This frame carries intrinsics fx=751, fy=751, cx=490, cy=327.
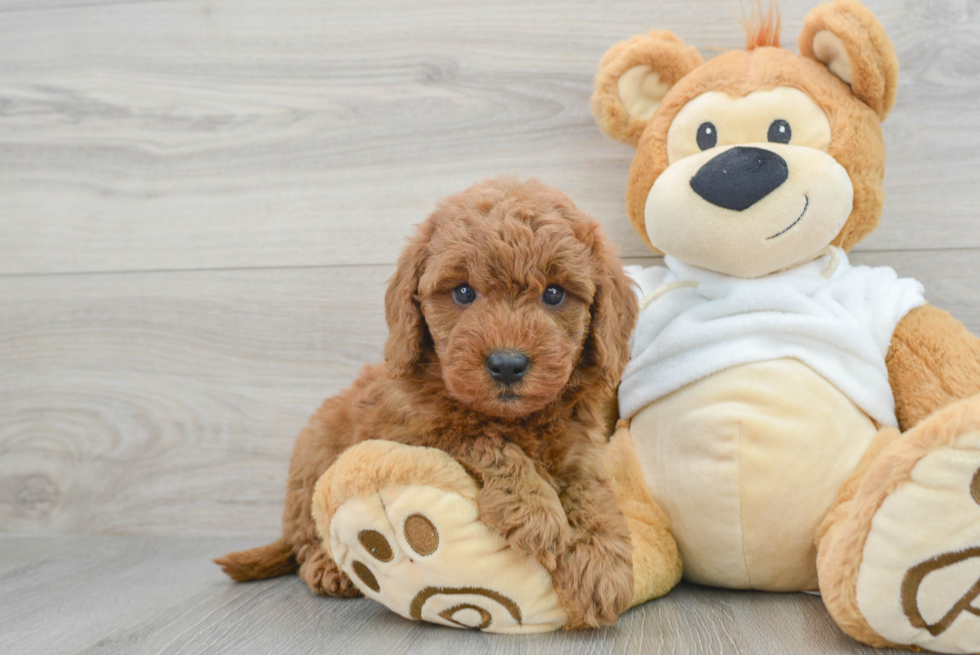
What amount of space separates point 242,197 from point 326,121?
0.26 meters

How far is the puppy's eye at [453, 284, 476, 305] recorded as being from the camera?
103 cm

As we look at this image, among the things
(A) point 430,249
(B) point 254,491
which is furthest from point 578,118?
(B) point 254,491

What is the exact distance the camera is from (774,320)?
120 cm

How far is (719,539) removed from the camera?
3.85 feet

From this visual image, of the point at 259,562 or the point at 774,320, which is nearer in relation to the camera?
the point at 774,320

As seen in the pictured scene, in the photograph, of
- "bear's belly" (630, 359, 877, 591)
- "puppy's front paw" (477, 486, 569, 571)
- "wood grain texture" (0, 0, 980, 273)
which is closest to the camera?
"puppy's front paw" (477, 486, 569, 571)

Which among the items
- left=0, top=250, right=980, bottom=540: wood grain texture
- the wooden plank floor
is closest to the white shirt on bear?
the wooden plank floor

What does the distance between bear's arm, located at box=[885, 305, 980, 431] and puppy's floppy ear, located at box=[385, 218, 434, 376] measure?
0.78m

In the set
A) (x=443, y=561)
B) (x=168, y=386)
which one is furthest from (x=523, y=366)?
(x=168, y=386)

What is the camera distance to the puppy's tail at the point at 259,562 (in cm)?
136

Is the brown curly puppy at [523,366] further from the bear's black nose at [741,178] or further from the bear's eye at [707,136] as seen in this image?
the bear's eye at [707,136]

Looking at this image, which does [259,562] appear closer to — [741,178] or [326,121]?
[326,121]

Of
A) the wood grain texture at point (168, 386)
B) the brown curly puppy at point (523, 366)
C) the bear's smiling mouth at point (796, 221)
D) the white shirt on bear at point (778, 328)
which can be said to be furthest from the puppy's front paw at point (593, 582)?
the wood grain texture at point (168, 386)

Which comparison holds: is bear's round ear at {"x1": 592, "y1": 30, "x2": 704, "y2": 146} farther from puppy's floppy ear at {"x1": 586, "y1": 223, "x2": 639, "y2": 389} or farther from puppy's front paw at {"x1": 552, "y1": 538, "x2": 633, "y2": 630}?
puppy's front paw at {"x1": 552, "y1": 538, "x2": 633, "y2": 630}
